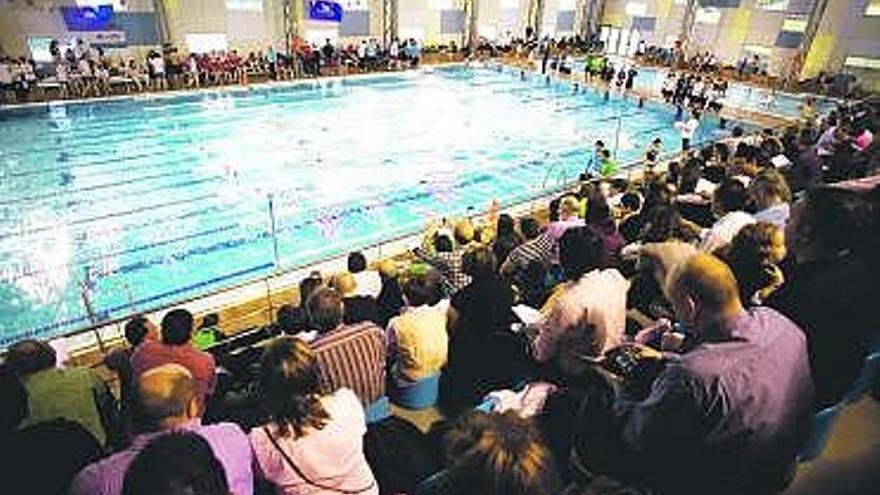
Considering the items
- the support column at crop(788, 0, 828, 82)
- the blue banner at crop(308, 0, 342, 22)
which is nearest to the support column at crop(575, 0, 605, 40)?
the support column at crop(788, 0, 828, 82)

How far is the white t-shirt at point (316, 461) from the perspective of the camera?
6.29 feet

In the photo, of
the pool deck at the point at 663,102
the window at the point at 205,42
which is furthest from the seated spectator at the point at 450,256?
the window at the point at 205,42

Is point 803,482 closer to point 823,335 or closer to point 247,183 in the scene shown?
point 823,335

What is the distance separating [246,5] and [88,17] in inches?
183

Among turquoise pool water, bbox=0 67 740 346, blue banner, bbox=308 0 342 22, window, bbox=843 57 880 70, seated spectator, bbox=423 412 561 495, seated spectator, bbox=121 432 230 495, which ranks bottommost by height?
turquoise pool water, bbox=0 67 740 346

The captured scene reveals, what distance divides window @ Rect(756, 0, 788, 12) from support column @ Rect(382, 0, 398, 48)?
14950 mm

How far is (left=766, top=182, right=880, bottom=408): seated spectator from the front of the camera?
209 cm

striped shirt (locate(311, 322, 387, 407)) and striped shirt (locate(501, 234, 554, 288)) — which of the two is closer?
striped shirt (locate(311, 322, 387, 407))

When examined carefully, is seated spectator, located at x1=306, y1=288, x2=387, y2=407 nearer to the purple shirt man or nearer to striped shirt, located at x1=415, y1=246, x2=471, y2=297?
the purple shirt man

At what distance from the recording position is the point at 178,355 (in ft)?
9.55

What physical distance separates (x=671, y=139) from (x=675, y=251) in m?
13.4

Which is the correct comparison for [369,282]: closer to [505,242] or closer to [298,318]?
[298,318]

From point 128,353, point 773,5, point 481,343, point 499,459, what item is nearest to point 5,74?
point 128,353

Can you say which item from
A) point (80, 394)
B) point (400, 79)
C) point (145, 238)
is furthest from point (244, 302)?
point (400, 79)
